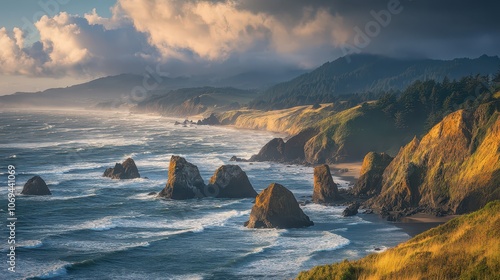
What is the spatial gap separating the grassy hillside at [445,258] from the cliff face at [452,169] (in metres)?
36.2

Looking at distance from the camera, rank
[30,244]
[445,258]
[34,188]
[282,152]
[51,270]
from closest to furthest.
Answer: [445,258] < [51,270] < [30,244] < [34,188] < [282,152]

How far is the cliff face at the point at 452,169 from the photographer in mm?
62000

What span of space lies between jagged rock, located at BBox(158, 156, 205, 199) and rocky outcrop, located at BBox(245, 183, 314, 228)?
63.2ft

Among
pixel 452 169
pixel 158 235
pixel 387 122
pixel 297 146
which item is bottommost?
pixel 158 235

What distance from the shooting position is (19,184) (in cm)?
8738

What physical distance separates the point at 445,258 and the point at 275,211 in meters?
38.1

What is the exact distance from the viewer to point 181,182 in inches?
3051

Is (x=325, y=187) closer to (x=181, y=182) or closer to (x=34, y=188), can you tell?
(x=181, y=182)

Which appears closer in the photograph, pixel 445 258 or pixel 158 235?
pixel 445 258

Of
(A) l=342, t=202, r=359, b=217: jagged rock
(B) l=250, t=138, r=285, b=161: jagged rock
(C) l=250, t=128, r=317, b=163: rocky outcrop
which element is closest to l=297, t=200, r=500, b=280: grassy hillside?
(A) l=342, t=202, r=359, b=217: jagged rock

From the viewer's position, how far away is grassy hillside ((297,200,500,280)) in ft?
70.3

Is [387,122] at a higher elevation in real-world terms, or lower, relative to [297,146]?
higher

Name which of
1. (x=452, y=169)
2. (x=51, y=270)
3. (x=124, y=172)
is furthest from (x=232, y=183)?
(x=51, y=270)

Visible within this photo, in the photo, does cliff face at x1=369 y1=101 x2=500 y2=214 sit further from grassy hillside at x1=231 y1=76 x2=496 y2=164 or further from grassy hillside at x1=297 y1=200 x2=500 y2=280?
grassy hillside at x1=231 y1=76 x2=496 y2=164
